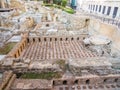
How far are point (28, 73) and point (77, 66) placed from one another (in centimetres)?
183

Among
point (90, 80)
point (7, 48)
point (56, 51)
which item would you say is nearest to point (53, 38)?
point (56, 51)

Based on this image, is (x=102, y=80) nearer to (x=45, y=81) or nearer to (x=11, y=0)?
(x=45, y=81)

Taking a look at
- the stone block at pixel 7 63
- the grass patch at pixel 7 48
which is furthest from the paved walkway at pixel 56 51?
the stone block at pixel 7 63

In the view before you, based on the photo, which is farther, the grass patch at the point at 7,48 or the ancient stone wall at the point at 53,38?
the ancient stone wall at the point at 53,38

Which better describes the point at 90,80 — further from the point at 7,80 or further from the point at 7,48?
the point at 7,48

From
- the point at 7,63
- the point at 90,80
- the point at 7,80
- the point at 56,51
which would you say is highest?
the point at 7,63

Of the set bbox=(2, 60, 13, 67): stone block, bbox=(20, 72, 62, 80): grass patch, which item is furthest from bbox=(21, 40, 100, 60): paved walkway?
bbox=(20, 72, 62, 80): grass patch

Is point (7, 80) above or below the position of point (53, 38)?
above

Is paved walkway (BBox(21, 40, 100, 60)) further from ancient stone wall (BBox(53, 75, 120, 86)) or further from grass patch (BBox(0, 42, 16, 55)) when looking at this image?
ancient stone wall (BBox(53, 75, 120, 86))

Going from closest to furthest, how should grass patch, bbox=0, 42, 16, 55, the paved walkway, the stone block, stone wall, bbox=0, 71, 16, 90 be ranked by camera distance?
stone wall, bbox=0, 71, 16, 90 < the stone block < grass patch, bbox=0, 42, 16, 55 < the paved walkway

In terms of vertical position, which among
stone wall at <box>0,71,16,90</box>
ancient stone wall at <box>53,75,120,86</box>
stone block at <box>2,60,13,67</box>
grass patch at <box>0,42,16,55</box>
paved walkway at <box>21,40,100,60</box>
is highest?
stone block at <box>2,60,13,67</box>

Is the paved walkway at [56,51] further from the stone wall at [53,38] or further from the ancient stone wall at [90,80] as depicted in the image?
the ancient stone wall at [90,80]

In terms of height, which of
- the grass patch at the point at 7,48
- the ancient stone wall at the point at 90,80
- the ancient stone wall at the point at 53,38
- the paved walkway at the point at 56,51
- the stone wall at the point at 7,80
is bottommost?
the paved walkway at the point at 56,51

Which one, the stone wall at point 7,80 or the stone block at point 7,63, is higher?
the stone block at point 7,63
